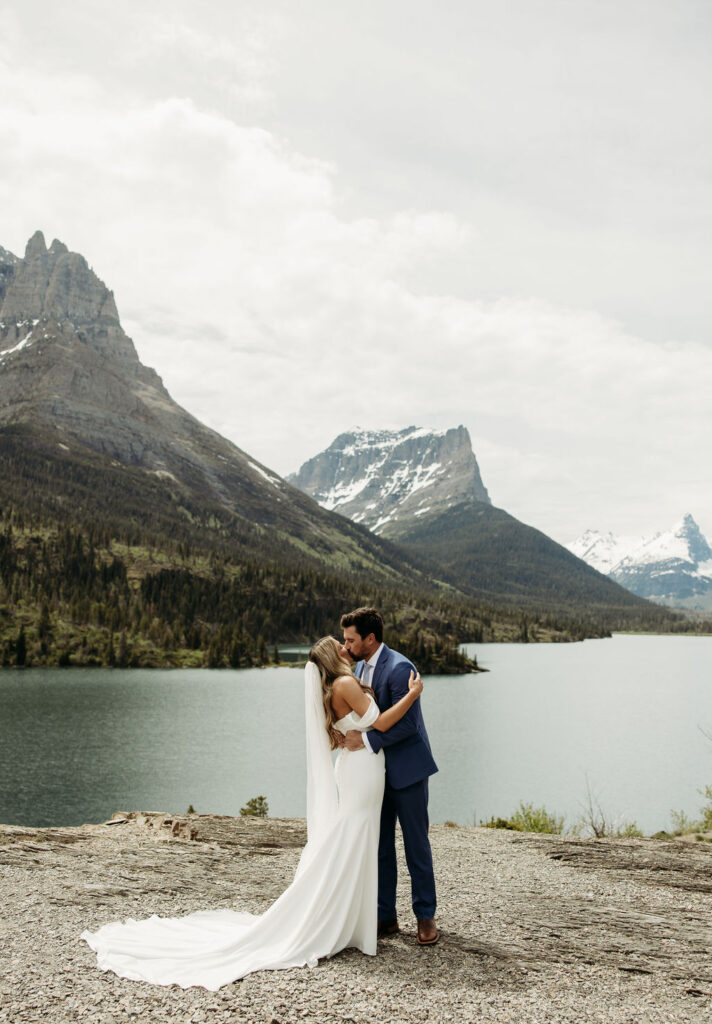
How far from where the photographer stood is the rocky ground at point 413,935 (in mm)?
6523

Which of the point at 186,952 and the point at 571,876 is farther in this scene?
the point at 571,876

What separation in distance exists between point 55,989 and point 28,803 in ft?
115

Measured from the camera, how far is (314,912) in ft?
24.9

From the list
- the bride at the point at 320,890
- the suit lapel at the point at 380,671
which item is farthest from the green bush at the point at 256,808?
the suit lapel at the point at 380,671

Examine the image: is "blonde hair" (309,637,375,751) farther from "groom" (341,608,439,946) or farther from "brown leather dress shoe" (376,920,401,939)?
"brown leather dress shoe" (376,920,401,939)

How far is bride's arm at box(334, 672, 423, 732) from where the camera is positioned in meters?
7.80

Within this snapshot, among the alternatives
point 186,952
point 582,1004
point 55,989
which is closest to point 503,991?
point 582,1004

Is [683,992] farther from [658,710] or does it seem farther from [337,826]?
[658,710]

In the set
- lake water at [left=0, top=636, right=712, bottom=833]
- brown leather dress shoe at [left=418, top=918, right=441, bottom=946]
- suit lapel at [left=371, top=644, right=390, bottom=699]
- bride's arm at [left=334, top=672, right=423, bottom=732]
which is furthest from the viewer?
lake water at [left=0, top=636, right=712, bottom=833]

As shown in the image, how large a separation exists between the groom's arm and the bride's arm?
0.32 ft

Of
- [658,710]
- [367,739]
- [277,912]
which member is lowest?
[658,710]

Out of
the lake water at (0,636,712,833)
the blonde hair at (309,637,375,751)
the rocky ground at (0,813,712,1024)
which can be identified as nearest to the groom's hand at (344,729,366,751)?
the blonde hair at (309,637,375,751)

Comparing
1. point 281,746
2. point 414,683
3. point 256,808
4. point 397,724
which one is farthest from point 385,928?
point 281,746

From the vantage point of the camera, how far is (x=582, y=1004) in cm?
677
